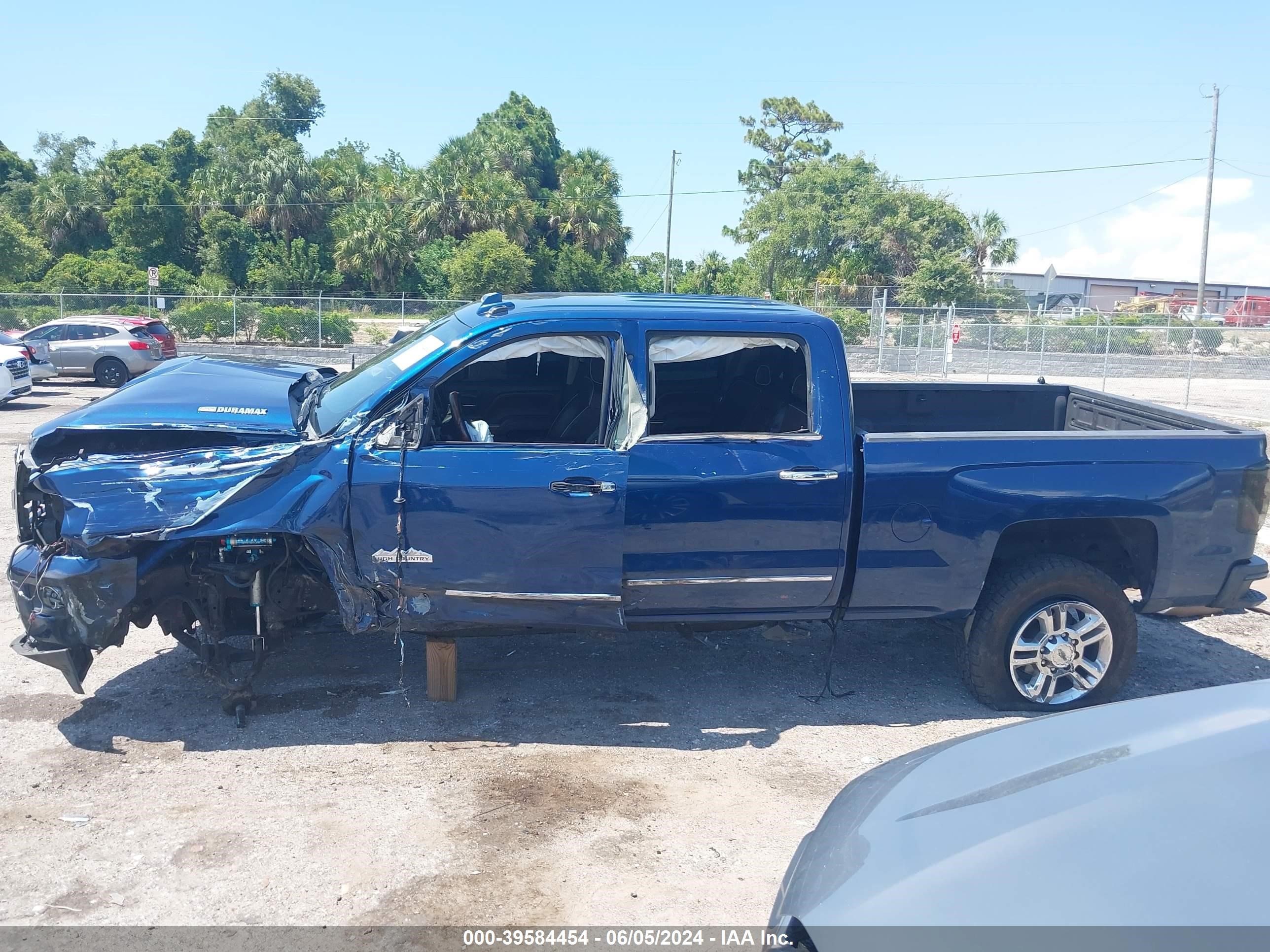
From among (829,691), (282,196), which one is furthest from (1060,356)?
(282,196)

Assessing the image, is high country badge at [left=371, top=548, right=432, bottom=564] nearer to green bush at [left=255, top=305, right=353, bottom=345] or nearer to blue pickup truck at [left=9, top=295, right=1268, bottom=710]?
blue pickup truck at [left=9, top=295, right=1268, bottom=710]

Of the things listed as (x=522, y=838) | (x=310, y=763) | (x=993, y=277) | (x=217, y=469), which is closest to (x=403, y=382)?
(x=217, y=469)

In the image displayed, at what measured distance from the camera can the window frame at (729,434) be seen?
4.95 meters

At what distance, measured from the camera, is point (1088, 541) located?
555cm

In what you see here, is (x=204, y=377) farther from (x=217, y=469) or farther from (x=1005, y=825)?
(x=1005, y=825)

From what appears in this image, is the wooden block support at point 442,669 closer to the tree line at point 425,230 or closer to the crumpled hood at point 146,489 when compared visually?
the crumpled hood at point 146,489

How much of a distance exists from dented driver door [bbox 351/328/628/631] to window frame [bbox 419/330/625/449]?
0.7 inches

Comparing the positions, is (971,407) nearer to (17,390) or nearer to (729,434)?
(729,434)

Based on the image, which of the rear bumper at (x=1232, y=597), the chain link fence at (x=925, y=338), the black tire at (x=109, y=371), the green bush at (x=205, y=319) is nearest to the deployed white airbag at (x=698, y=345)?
the rear bumper at (x=1232, y=597)

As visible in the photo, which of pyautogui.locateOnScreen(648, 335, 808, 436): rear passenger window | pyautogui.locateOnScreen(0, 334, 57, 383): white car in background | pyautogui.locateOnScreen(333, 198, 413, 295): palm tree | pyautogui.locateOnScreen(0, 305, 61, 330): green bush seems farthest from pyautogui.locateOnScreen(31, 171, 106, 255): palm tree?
pyautogui.locateOnScreen(648, 335, 808, 436): rear passenger window

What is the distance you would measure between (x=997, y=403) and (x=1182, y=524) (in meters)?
1.84

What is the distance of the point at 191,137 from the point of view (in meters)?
56.5

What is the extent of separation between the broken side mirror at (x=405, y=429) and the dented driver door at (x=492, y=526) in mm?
36

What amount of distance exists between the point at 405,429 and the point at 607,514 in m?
1.01
